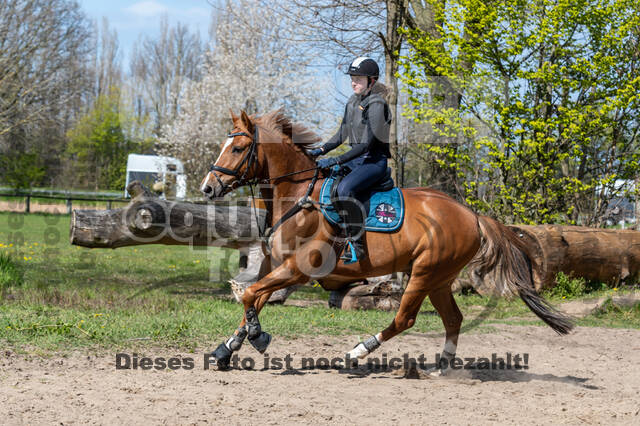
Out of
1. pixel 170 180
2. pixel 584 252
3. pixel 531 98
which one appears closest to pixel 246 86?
pixel 170 180

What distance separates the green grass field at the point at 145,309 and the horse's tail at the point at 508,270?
2134 millimetres

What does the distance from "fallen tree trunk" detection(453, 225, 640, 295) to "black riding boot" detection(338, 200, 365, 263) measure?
6.14 meters

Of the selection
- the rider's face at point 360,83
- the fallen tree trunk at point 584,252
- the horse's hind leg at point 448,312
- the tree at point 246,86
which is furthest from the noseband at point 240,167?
the tree at point 246,86

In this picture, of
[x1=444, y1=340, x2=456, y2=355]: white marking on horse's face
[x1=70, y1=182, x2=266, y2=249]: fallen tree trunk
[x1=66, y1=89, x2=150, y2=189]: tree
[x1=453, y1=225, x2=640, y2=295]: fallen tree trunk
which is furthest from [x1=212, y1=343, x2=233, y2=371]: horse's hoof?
[x1=66, y1=89, x2=150, y2=189]: tree

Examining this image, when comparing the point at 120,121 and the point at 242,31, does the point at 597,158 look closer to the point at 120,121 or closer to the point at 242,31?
the point at 242,31

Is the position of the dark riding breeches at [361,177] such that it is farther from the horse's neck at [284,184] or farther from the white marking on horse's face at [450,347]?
the white marking on horse's face at [450,347]

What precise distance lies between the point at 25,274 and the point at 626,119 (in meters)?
13.2

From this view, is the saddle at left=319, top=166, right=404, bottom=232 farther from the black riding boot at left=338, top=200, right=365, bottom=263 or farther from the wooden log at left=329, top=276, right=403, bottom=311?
the wooden log at left=329, top=276, right=403, bottom=311

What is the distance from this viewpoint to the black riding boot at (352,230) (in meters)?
6.00

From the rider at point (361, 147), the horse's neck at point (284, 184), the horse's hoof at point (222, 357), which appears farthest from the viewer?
the horse's neck at point (284, 184)

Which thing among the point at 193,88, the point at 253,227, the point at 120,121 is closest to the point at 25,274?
→ the point at 253,227

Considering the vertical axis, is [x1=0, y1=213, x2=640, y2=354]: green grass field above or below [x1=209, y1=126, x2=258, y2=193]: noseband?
below

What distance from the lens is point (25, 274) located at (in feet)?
38.0

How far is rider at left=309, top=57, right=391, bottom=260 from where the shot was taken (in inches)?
232
